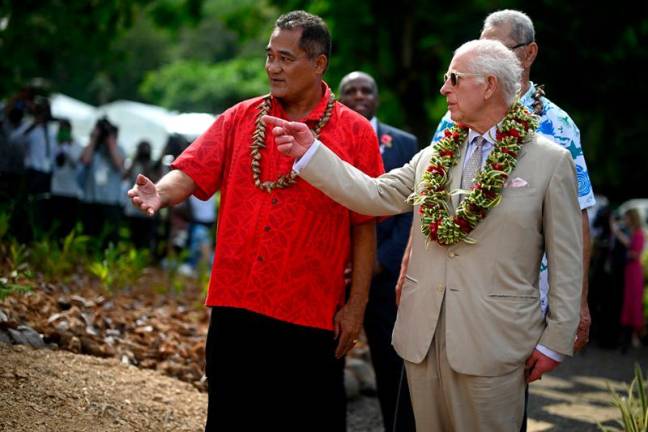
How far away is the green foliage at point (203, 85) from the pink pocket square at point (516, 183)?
122ft

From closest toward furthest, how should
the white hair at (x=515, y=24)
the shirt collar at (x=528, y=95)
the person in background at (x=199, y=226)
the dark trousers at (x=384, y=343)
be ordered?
the shirt collar at (x=528, y=95)
the white hair at (x=515, y=24)
the dark trousers at (x=384, y=343)
the person in background at (x=199, y=226)

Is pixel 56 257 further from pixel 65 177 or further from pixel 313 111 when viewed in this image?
pixel 65 177

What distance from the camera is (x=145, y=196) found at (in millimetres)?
4281

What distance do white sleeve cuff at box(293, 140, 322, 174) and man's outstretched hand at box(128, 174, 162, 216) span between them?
0.61 meters

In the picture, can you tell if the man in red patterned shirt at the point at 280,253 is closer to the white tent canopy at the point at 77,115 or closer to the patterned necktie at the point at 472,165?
the patterned necktie at the point at 472,165

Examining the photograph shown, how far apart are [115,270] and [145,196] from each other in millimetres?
4047

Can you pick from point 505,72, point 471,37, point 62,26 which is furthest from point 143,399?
point 62,26

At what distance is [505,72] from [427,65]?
42.9 feet

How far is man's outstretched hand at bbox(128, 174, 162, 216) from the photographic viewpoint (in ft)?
13.9

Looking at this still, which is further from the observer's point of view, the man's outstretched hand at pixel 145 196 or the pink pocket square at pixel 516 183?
the man's outstretched hand at pixel 145 196

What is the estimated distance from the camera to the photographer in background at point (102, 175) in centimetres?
1290

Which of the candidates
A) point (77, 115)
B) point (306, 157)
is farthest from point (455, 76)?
point (77, 115)

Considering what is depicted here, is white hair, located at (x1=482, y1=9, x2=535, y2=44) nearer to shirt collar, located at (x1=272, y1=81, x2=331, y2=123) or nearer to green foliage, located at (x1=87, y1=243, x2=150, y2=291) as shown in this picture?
shirt collar, located at (x1=272, y1=81, x2=331, y2=123)

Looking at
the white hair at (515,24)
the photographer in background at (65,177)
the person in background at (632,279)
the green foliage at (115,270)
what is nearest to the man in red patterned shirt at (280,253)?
the white hair at (515,24)
